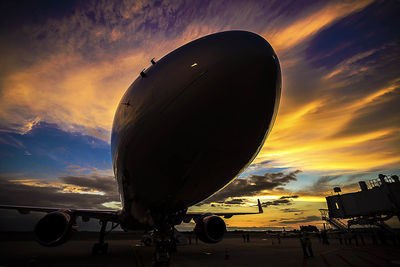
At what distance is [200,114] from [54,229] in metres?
7.64

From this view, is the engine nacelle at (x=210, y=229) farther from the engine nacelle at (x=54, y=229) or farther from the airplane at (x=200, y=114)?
the engine nacelle at (x=54, y=229)

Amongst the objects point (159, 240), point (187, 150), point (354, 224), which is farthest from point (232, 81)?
point (354, 224)

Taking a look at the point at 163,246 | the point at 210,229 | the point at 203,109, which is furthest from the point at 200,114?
the point at 210,229

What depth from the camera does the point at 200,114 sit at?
3156 mm

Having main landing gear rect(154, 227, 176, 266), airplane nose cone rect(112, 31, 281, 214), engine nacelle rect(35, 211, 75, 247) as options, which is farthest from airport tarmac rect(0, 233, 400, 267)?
airplane nose cone rect(112, 31, 281, 214)

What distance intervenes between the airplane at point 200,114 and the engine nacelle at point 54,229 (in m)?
4.67

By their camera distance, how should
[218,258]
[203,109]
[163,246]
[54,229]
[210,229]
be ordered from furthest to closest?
1. [218,258]
2. [54,229]
3. [210,229]
4. [163,246]
5. [203,109]

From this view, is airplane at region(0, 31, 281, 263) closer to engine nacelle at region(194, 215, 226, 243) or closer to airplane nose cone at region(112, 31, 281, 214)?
airplane nose cone at region(112, 31, 281, 214)

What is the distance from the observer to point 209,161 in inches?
147

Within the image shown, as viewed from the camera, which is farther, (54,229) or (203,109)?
(54,229)

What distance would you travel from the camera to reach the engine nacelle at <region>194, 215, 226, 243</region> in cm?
634

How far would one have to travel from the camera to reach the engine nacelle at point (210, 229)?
6.34 m

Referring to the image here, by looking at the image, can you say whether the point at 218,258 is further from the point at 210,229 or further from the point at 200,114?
the point at 200,114

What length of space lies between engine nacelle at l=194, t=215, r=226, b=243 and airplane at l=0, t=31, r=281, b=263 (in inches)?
95.2
